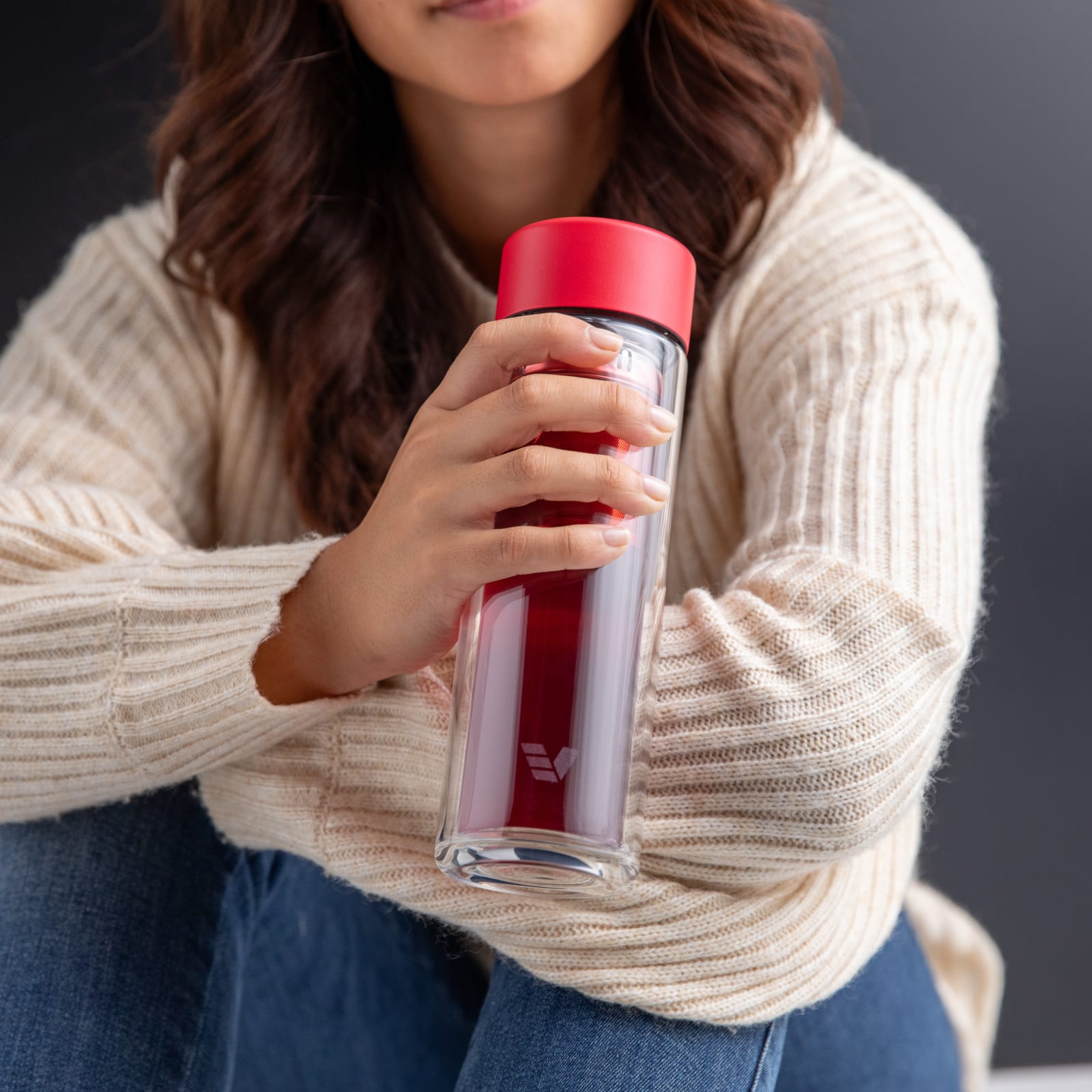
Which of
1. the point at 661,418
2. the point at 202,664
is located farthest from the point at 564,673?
the point at 202,664

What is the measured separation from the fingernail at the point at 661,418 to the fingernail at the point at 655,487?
0.02 m

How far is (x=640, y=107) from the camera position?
33.1 inches

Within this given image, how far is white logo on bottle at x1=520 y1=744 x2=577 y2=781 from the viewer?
47 centimetres

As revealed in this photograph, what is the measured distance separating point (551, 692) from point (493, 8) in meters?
0.45

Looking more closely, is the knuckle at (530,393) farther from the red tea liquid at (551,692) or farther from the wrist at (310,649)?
the wrist at (310,649)

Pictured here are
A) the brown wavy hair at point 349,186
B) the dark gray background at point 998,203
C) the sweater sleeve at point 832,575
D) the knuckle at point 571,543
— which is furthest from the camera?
the dark gray background at point 998,203

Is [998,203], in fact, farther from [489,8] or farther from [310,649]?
[310,649]

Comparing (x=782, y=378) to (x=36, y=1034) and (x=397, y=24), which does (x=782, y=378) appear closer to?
(x=397, y=24)

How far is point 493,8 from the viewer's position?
2.29ft

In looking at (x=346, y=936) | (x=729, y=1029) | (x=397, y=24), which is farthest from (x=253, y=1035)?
(x=397, y=24)

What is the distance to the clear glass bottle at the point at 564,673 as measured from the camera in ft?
1.53

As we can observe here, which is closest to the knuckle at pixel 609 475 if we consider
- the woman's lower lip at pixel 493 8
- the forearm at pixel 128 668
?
the forearm at pixel 128 668

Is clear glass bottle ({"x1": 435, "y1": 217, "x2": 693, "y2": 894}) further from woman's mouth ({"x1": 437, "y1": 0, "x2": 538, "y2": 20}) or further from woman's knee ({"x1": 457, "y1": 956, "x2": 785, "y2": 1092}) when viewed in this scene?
woman's mouth ({"x1": 437, "y1": 0, "x2": 538, "y2": 20})

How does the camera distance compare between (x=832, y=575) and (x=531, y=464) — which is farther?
(x=832, y=575)
